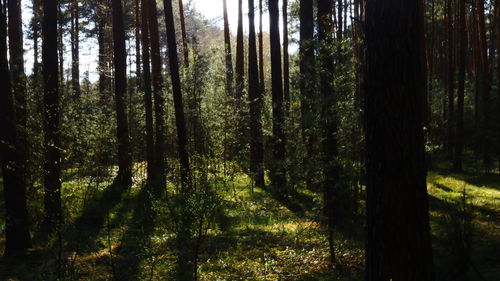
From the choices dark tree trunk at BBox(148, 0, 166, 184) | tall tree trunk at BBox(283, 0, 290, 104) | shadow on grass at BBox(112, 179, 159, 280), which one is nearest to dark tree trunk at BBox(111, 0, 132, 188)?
dark tree trunk at BBox(148, 0, 166, 184)

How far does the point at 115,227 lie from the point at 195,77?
7379mm

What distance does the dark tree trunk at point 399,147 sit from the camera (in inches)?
132

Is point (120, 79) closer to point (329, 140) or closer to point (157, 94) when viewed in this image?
point (157, 94)

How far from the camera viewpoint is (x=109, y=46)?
115 ft

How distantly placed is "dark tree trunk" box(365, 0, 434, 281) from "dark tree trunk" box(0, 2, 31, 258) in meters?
7.76

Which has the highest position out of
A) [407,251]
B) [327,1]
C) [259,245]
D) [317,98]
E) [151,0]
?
[151,0]

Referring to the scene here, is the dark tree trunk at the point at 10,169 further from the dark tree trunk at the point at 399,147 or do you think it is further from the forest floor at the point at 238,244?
the dark tree trunk at the point at 399,147

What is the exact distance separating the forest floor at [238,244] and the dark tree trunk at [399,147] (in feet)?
9.98

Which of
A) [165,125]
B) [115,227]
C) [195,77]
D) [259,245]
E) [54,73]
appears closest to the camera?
[259,245]

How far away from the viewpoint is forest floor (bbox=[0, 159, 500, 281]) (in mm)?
7566

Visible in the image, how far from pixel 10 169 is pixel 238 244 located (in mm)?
5340

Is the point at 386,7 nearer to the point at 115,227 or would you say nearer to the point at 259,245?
the point at 259,245

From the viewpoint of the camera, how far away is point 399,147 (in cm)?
335

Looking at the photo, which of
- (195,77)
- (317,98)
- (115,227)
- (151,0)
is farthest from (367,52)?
(151,0)
